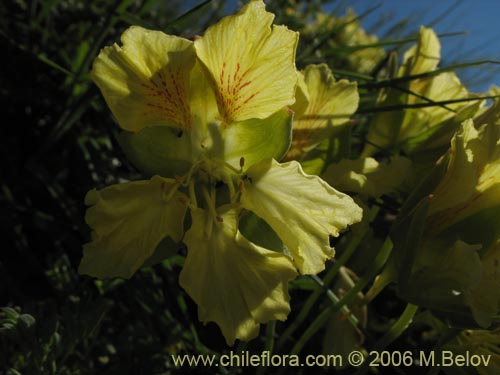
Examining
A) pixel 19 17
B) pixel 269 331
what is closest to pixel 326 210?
pixel 269 331

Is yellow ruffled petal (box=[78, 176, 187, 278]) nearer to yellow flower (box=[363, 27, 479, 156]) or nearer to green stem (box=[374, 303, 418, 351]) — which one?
green stem (box=[374, 303, 418, 351])

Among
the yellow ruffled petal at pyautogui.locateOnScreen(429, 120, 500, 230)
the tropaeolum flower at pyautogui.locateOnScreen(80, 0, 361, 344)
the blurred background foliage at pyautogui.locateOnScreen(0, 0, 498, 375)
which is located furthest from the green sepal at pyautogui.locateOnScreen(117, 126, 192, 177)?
the yellow ruffled petal at pyautogui.locateOnScreen(429, 120, 500, 230)

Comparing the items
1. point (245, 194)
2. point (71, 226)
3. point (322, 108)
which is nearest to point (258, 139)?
point (245, 194)

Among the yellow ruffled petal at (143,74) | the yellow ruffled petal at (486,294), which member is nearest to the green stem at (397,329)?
the yellow ruffled petal at (486,294)

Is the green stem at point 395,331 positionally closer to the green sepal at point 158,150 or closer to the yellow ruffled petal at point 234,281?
the yellow ruffled petal at point 234,281

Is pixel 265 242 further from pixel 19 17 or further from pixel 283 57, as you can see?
pixel 19 17
